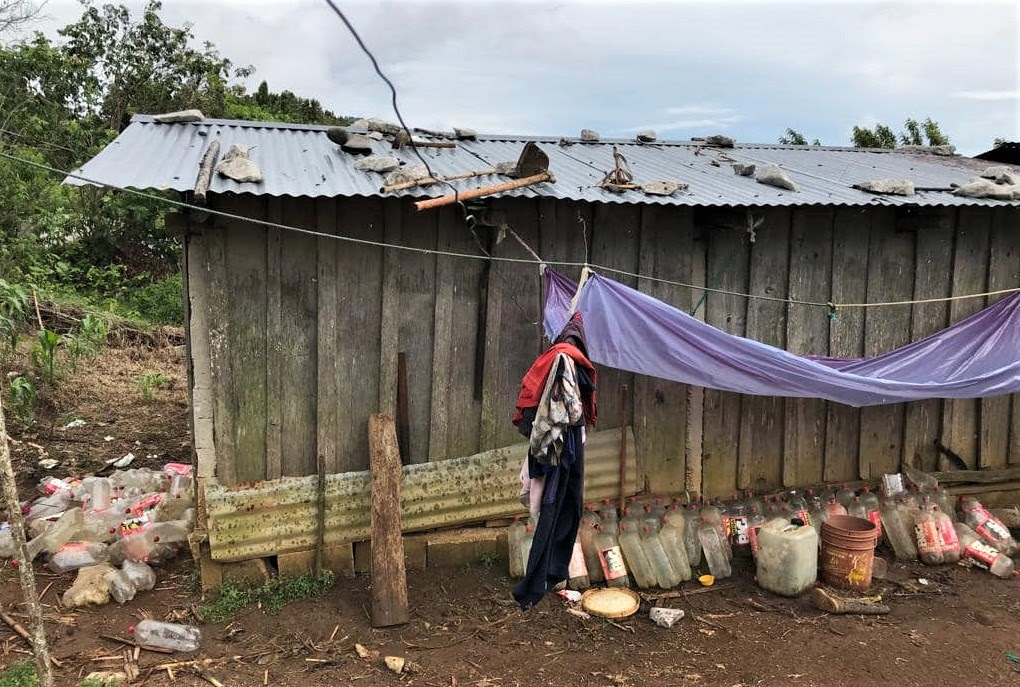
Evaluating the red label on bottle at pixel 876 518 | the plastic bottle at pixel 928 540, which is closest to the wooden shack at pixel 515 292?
the red label on bottle at pixel 876 518

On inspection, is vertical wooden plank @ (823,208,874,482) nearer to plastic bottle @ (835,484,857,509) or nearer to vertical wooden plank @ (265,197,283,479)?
plastic bottle @ (835,484,857,509)

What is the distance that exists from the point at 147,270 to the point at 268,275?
10.0 m

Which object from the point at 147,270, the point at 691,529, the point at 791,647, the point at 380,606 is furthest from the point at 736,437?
the point at 147,270

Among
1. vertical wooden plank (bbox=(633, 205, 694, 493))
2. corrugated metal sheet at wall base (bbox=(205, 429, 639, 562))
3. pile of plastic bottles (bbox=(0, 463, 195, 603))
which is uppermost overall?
vertical wooden plank (bbox=(633, 205, 694, 493))

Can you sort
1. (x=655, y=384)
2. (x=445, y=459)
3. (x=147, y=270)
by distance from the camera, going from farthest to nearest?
1. (x=147, y=270)
2. (x=655, y=384)
3. (x=445, y=459)

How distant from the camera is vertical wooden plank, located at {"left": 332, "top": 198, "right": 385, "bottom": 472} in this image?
409cm

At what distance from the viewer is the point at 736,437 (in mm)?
4992

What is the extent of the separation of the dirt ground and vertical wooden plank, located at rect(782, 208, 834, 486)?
842mm

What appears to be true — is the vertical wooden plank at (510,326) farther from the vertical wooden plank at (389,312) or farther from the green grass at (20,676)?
the green grass at (20,676)

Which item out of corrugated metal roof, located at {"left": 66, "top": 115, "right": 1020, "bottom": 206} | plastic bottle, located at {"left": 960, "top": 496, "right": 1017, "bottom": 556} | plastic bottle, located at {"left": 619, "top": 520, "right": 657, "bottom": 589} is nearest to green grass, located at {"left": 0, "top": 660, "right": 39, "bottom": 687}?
corrugated metal roof, located at {"left": 66, "top": 115, "right": 1020, "bottom": 206}

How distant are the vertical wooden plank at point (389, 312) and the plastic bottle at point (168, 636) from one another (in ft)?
5.15

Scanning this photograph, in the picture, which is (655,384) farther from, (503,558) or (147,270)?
(147,270)

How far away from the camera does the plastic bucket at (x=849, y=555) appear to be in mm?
4406

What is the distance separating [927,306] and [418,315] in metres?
3.75
